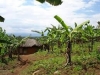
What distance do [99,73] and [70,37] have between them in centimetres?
240

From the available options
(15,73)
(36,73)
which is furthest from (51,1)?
(15,73)

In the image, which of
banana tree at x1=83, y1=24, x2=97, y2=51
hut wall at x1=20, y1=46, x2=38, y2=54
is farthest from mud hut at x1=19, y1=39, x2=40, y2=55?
banana tree at x1=83, y1=24, x2=97, y2=51

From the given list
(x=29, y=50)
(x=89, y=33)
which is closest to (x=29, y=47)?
(x=29, y=50)

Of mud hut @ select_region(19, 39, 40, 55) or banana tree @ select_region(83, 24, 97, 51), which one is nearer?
banana tree @ select_region(83, 24, 97, 51)

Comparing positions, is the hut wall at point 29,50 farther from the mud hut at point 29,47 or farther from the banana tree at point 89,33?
the banana tree at point 89,33

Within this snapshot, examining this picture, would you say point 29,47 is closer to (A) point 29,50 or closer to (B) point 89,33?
(A) point 29,50

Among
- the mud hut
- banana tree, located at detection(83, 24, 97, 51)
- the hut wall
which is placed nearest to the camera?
banana tree, located at detection(83, 24, 97, 51)

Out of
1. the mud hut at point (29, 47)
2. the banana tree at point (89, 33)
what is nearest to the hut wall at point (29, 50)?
the mud hut at point (29, 47)

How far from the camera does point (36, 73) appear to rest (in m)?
12.9

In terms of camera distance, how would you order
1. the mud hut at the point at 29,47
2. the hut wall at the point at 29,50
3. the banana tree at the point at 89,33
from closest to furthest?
the banana tree at the point at 89,33
the mud hut at the point at 29,47
the hut wall at the point at 29,50

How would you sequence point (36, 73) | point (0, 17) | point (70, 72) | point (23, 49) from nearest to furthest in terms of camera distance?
point (0, 17) → point (70, 72) → point (36, 73) → point (23, 49)

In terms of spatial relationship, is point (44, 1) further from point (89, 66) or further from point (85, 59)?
point (85, 59)

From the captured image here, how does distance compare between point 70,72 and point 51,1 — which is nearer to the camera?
point 51,1

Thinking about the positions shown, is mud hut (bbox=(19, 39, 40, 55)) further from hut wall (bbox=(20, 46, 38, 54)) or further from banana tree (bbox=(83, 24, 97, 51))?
banana tree (bbox=(83, 24, 97, 51))
